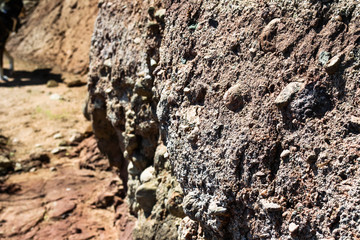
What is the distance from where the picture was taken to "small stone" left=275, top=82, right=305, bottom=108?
1476 millimetres

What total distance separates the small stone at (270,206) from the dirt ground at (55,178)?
4.94 ft

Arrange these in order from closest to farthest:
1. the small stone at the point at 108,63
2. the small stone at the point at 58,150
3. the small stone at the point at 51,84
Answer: the small stone at the point at 108,63, the small stone at the point at 58,150, the small stone at the point at 51,84

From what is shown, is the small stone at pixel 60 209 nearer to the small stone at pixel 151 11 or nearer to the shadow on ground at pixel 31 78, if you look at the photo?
the small stone at pixel 151 11

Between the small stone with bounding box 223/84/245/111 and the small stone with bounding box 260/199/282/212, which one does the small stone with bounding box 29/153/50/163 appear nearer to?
the small stone with bounding box 223/84/245/111

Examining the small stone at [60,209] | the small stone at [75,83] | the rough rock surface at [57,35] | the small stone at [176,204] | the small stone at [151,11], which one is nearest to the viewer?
the small stone at [176,204]

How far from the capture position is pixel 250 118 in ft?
5.35

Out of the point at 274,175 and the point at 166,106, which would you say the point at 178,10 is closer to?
the point at 166,106

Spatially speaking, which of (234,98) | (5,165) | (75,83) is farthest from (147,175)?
(75,83)

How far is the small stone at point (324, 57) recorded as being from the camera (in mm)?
1416

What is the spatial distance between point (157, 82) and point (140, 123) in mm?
370

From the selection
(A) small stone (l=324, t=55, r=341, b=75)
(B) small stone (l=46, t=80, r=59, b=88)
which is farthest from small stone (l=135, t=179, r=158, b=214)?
(B) small stone (l=46, t=80, r=59, b=88)

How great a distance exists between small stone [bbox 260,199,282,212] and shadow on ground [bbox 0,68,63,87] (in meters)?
5.73

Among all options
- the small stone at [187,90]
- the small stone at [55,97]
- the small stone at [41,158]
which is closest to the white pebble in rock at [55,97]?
the small stone at [55,97]

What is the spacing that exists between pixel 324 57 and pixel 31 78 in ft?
21.2
